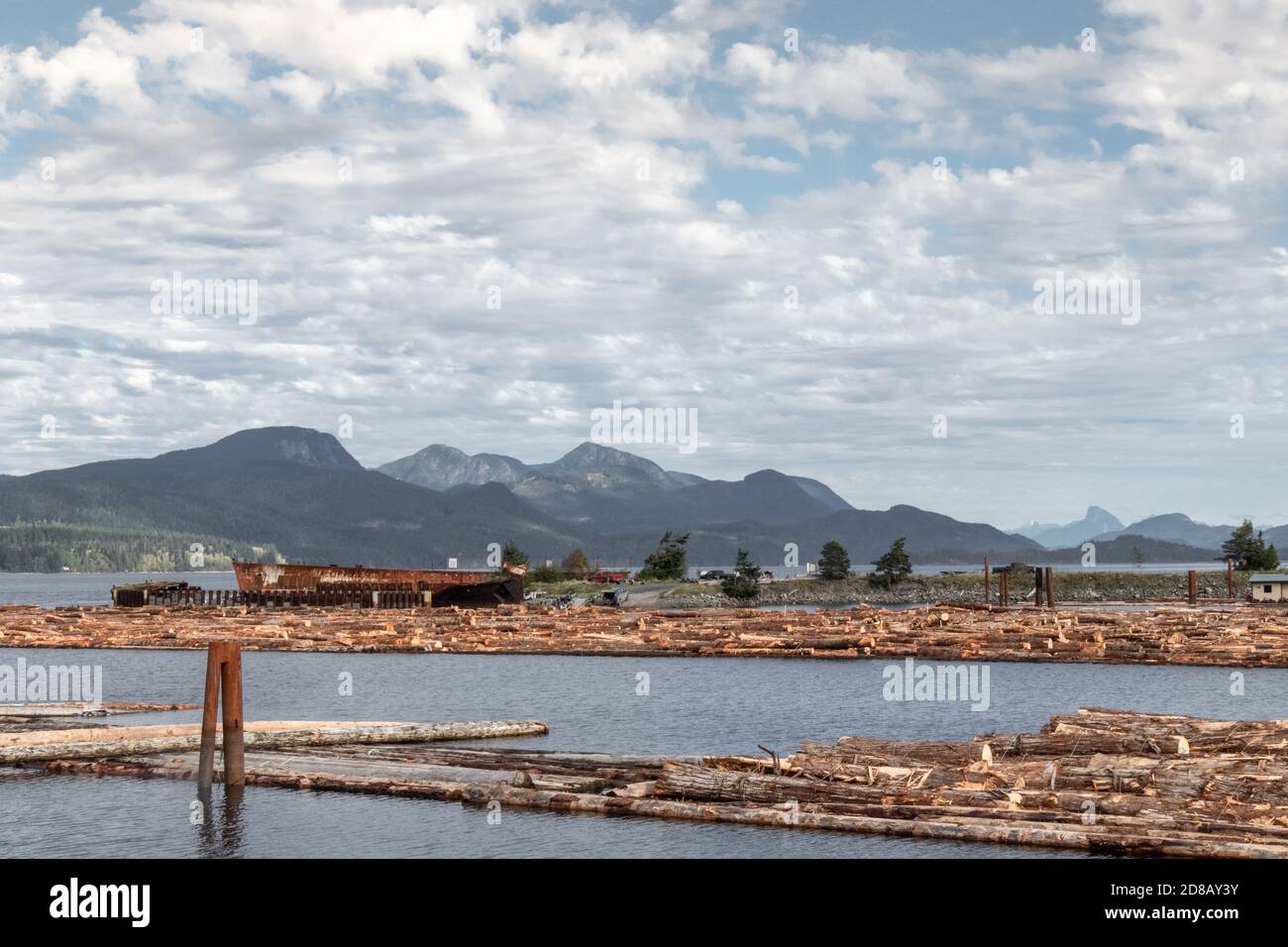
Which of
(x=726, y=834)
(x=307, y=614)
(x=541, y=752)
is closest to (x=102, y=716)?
(x=541, y=752)

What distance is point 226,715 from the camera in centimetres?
2892

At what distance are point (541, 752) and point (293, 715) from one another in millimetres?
21742

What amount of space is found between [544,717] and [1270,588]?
8804cm

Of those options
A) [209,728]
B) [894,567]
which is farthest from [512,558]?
[209,728]

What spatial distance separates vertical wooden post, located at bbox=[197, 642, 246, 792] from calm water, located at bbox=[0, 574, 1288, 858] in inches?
28.0

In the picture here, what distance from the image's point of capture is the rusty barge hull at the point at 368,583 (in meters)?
123

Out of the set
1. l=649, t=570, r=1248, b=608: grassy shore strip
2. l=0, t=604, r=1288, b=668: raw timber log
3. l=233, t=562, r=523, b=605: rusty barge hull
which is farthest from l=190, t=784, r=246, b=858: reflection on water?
l=649, t=570, r=1248, b=608: grassy shore strip

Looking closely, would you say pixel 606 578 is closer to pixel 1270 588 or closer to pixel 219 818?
pixel 1270 588

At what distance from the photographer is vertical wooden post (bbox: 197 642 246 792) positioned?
91.9ft

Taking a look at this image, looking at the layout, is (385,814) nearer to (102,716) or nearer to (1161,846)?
(1161,846)

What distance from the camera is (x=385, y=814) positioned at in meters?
27.4

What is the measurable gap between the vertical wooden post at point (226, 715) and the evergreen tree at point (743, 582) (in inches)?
4902
